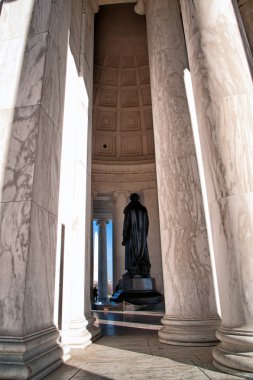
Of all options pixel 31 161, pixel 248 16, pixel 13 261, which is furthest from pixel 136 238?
pixel 13 261

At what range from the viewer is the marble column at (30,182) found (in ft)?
31.9

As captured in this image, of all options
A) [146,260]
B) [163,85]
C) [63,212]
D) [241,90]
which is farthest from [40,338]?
[146,260]

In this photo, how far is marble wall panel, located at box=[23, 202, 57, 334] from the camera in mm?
10164

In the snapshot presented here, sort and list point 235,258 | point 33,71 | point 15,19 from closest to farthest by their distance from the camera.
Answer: point 235,258 < point 33,71 < point 15,19

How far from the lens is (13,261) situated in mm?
10273

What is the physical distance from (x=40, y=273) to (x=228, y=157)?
Answer: 8.73m

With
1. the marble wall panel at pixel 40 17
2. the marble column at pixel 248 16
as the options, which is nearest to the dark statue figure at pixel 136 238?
the marble column at pixel 248 16

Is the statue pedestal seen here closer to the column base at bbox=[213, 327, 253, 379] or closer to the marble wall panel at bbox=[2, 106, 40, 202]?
the column base at bbox=[213, 327, 253, 379]

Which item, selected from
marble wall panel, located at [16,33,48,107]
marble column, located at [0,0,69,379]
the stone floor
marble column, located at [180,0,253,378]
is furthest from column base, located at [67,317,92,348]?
marble wall panel, located at [16,33,48,107]

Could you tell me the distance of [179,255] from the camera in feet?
56.9

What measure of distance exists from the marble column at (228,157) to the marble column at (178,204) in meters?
5.34

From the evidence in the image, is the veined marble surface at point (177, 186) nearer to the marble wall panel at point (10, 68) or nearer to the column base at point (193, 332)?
the column base at point (193, 332)

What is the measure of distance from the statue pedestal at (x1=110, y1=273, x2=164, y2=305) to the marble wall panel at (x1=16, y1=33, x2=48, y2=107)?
30380mm

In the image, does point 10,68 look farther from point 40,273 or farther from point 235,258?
point 235,258
